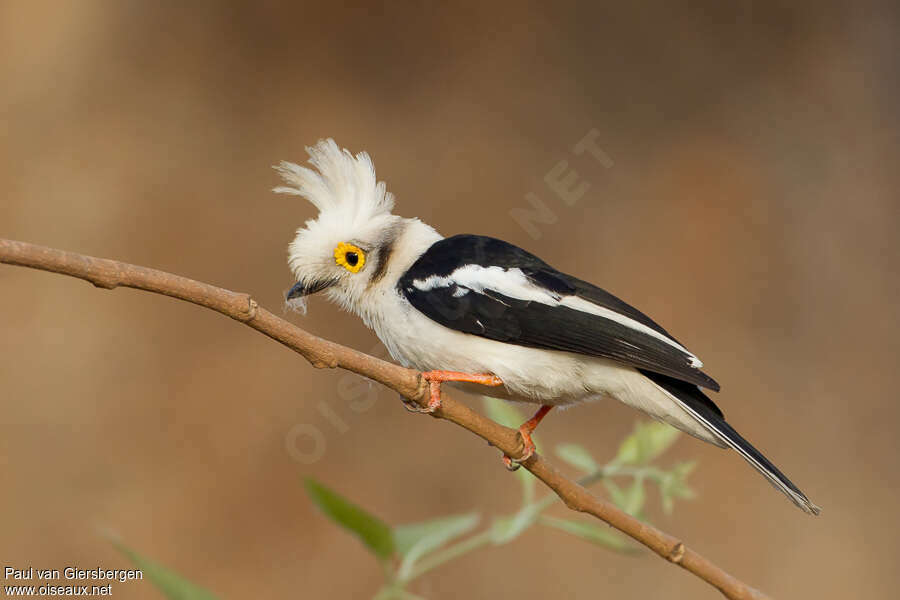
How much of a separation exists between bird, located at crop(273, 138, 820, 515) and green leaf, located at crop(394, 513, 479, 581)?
244 millimetres

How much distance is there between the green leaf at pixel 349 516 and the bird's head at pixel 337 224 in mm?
639

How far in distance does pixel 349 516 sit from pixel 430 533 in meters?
0.24

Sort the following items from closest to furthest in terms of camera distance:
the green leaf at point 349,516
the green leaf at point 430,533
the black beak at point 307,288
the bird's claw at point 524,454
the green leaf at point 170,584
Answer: the green leaf at point 170,584 < the green leaf at point 349,516 < the green leaf at point 430,533 < the bird's claw at point 524,454 < the black beak at point 307,288

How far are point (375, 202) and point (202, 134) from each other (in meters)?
2.36

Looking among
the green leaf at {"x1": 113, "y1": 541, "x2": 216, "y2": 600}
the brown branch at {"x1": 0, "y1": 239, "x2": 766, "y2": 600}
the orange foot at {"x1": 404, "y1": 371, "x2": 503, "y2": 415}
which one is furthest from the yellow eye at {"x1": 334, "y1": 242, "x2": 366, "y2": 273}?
the green leaf at {"x1": 113, "y1": 541, "x2": 216, "y2": 600}

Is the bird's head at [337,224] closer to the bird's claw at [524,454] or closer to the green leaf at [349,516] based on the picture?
the bird's claw at [524,454]

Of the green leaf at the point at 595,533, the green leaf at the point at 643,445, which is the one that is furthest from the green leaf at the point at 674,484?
the green leaf at the point at 595,533

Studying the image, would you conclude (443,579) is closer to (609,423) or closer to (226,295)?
(609,423)

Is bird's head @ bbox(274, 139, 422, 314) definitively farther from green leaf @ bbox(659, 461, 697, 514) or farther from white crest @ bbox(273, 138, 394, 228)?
green leaf @ bbox(659, 461, 697, 514)

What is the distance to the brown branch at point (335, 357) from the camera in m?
1.23

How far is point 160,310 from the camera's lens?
Answer: 4.18 m

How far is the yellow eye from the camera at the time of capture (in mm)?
2092

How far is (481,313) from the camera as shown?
2.03 meters

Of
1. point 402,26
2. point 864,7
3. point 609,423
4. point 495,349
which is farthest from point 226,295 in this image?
point 864,7
